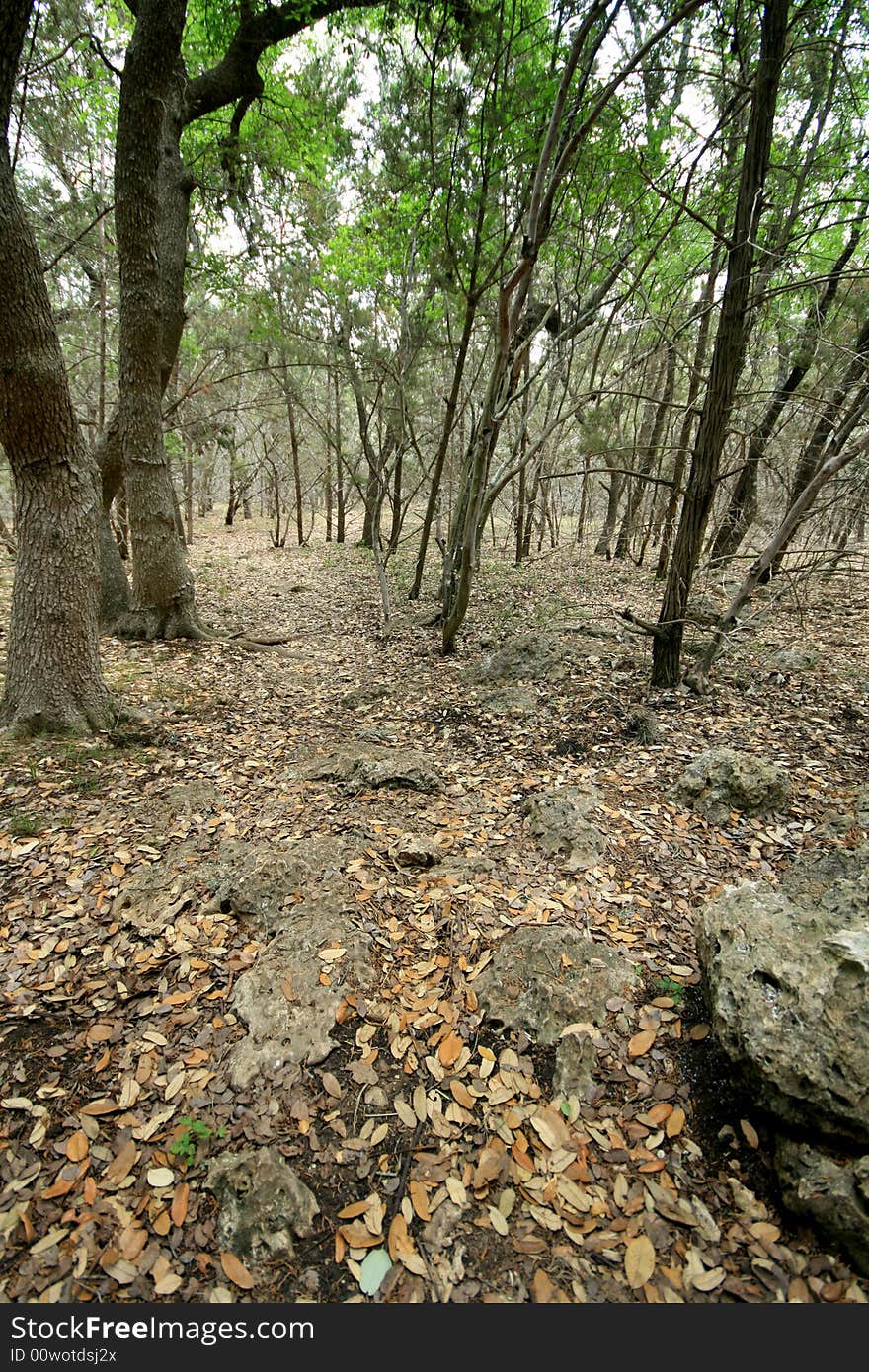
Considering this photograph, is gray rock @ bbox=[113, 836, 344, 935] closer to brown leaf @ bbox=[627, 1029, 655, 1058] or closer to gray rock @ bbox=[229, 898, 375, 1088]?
gray rock @ bbox=[229, 898, 375, 1088]

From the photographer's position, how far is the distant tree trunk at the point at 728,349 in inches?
158

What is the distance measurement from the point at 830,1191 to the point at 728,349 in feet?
18.0

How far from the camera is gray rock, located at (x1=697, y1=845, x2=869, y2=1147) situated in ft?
6.00

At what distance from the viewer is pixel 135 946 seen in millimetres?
2822

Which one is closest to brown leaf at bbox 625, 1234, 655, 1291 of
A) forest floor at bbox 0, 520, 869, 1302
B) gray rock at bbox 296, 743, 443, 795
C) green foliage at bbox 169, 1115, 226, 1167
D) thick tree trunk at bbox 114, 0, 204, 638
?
forest floor at bbox 0, 520, 869, 1302

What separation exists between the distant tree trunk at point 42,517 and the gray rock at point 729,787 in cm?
476

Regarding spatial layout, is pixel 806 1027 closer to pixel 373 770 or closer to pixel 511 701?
pixel 373 770

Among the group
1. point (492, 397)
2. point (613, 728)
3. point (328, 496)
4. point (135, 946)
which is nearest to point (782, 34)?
point (492, 397)

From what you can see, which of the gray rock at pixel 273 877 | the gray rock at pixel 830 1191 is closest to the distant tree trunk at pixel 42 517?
the gray rock at pixel 273 877

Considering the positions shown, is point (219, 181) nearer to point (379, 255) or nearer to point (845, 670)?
point (379, 255)

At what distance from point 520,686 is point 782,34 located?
551 centimetres

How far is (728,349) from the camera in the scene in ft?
15.0

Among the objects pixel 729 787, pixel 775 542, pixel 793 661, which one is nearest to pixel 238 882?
pixel 729 787

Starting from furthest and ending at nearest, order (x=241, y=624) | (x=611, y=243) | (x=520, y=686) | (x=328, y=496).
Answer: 1. (x=328, y=496)
2. (x=241, y=624)
3. (x=611, y=243)
4. (x=520, y=686)
